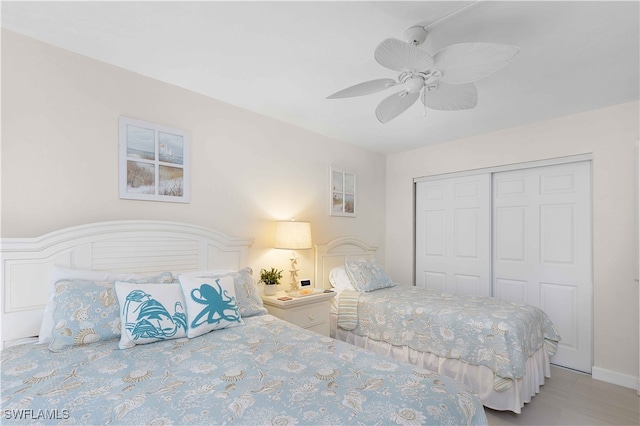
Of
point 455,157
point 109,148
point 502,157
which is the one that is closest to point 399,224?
point 455,157

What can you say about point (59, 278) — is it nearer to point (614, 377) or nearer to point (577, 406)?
point (577, 406)

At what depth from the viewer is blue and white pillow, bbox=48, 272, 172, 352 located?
1610 millimetres

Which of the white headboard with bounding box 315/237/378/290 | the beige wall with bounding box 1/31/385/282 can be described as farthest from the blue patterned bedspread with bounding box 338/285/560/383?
the beige wall with bounding box 1/31/385/282

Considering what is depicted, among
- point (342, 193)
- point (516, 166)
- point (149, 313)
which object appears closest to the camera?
point (149, 313)

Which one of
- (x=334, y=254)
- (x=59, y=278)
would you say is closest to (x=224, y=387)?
(x=59, y=278)

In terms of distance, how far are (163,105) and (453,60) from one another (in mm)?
2001

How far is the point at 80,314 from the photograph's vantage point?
5.44ft

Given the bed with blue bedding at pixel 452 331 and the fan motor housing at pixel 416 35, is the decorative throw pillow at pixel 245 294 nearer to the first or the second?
the bed with blue bedding at pixel 452 331

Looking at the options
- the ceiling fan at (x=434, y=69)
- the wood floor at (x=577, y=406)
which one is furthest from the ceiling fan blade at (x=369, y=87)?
the wood floor at (x=577, y=406)

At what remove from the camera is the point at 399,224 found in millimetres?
4383

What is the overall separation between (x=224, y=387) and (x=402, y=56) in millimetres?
1577

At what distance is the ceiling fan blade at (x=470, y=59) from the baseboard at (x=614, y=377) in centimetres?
289

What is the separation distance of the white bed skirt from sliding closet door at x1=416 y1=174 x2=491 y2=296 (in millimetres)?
1135

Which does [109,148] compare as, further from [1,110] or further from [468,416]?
[468,416]
